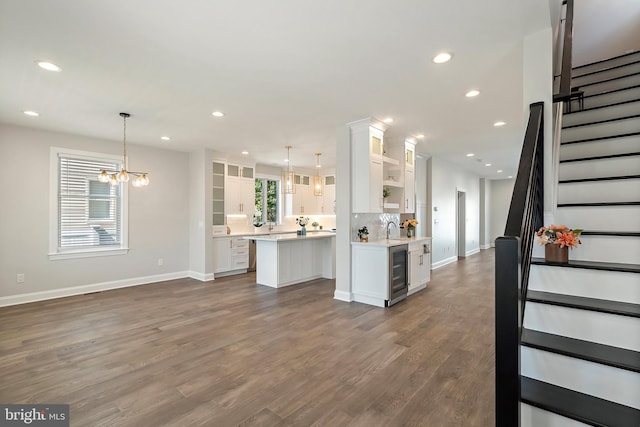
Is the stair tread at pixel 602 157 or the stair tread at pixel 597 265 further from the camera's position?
the stair tread at pixel 602 157

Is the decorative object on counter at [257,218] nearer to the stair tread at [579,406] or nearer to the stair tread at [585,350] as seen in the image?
the stair tread at [585,350]

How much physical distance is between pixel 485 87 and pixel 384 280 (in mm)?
2801

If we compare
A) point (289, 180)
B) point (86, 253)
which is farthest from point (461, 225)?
point (86, 253)

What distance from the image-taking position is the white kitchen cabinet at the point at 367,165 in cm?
467

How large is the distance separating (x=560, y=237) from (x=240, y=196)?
256 inches

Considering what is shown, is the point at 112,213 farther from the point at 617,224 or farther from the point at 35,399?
the point at 617,224

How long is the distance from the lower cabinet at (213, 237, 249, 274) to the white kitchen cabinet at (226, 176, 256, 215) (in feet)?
2.37

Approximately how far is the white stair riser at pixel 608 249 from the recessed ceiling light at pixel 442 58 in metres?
1.84

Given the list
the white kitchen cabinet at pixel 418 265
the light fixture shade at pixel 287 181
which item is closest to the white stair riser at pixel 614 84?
the white kitchen cabinet at pixel 418 265

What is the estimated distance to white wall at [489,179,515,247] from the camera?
39.0 ft

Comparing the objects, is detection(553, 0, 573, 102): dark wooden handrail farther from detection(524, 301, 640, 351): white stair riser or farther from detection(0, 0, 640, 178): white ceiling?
detection(524, 301, 640, 351): white stair riser

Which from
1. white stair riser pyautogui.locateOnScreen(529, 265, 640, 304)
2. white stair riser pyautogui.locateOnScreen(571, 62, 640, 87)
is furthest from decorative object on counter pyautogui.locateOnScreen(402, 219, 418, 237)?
→ white stair riser pyautogui.locateOnScreen(529, 265, 640, 304)

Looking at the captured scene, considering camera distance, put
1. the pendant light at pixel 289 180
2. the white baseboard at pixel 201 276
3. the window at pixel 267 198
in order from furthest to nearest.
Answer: the window at pixel 267 198, the pendant light at pixel 289 180, the white baseboard at pixel 201 276

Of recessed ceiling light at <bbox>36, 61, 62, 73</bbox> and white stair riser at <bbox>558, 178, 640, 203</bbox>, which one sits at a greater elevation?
recessed ceiling light at <bbox>36, 61, 62, 73</bbox>
